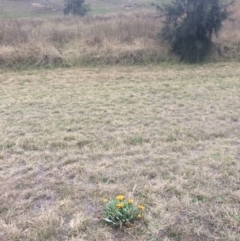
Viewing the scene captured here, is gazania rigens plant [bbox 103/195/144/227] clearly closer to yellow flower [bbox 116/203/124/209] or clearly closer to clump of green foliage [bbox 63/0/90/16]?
yellow flower [bbox 116/203/124/209]

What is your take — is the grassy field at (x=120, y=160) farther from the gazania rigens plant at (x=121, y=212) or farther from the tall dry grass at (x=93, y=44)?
the tall dry grass at (x=93, y=44)

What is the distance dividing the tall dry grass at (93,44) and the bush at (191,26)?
380 millimetres

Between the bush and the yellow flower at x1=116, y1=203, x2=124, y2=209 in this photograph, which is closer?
the yellow flower at x1=116, y1=203, x2=124, y2=209

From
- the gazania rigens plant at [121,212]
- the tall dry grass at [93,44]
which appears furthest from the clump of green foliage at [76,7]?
the gazania rigens plant at [121,212]

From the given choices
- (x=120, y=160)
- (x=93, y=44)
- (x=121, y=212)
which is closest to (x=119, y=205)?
(x=121, y=212)

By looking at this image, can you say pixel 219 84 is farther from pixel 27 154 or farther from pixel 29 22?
pixel 29 22

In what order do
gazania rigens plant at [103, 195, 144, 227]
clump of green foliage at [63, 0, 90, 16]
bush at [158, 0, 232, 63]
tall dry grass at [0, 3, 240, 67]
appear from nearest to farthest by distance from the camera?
gazania rigens plant at [103, 195, 144, 227] → tall dry grass at [0, 3, 240, 67] → bush at [158, 0, 232, 63] → clump of green foliage at [63, 0, 90, 16]

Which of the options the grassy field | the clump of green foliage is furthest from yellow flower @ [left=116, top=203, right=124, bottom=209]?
the clump of green foliage

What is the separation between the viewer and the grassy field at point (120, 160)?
2279 millimetres

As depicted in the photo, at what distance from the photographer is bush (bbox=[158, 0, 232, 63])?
8.89 meters

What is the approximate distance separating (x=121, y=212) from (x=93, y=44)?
771 centimetres

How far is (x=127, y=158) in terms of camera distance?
3.32 m

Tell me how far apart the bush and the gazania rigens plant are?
24.7 ft

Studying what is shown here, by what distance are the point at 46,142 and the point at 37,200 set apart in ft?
4.06
